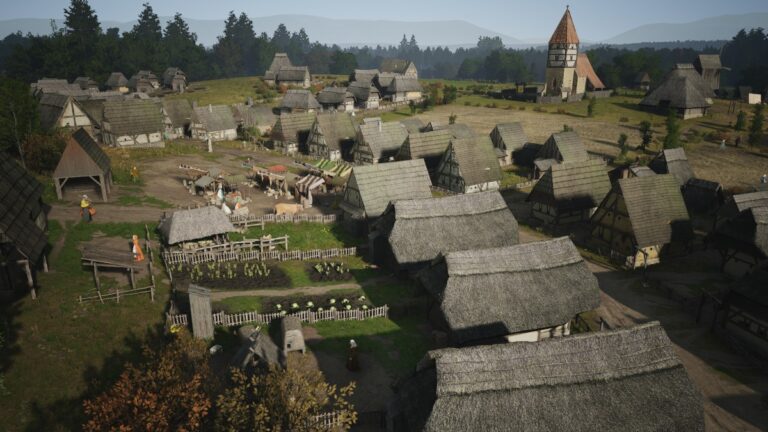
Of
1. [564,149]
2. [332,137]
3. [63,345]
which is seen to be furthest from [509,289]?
[332,137]

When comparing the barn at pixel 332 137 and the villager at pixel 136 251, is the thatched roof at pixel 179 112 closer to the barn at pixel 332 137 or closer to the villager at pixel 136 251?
the barn at pixel 332 137

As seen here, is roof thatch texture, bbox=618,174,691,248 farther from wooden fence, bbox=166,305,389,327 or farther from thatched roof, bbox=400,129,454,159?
thatched roof, bbox=400,129,454,159

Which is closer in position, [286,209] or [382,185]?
[382,185]

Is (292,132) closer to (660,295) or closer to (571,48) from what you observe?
(660,295)

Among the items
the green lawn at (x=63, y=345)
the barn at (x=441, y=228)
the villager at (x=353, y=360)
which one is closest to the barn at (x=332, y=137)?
the barn at (x=441, y=228)

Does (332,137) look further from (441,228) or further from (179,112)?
(441,228)
